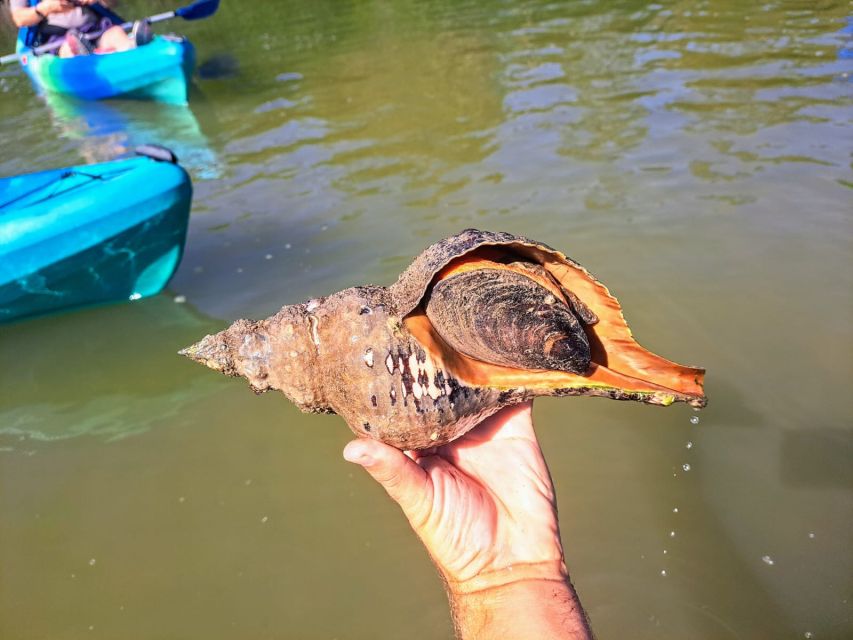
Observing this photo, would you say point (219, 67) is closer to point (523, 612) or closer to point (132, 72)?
point (132, 72)

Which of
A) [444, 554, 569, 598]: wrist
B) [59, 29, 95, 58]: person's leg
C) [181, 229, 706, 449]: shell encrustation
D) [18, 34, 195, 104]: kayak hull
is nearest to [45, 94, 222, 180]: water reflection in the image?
[18, 34, 195, 104]: kayak hull

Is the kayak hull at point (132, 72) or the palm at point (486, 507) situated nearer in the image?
the palm at point (486, 507)

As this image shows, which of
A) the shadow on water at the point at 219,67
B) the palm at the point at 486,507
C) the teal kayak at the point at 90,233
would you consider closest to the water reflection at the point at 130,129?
the shadow on water at the point at 219,67

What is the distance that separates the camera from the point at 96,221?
5020mm

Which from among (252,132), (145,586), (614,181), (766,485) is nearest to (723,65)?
(614,181)

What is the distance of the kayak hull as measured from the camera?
10.3 m

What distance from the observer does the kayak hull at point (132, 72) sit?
1034 cm

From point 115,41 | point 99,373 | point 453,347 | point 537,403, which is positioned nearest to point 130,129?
point 115,41

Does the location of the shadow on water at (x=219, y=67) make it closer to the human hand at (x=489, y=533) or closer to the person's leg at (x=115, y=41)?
the person's leg at (x=115, y=41)

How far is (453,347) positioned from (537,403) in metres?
1.91

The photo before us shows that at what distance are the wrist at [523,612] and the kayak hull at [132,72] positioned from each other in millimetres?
10442

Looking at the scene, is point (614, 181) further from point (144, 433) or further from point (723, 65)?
point (144, 433)

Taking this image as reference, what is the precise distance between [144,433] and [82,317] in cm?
180

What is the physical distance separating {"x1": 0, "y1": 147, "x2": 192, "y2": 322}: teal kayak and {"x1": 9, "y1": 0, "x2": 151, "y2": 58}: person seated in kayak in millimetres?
6929
